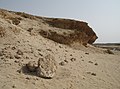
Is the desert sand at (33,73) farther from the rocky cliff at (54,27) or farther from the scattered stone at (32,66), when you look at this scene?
the rocky cliff at (54,27)

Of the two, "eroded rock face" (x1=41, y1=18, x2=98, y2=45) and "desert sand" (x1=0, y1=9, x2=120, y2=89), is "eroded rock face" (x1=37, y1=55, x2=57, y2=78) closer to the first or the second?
"desert sand" (x1=0, y1=9, x2=120, y2=89)

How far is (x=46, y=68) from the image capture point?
24.0ft

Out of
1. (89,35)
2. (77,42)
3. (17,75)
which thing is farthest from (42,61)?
(89,35)

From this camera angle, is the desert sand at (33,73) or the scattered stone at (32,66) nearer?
the desert sand at (33,73)

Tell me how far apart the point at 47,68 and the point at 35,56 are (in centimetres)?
176

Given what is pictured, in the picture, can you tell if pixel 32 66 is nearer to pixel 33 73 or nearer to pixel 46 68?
pixel 33 73

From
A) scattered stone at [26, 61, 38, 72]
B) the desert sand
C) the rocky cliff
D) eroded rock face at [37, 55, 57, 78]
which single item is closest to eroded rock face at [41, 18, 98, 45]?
the rocky cliff

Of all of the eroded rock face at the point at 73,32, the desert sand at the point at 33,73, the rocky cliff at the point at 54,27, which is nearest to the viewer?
the desert sand at the point at 33,73

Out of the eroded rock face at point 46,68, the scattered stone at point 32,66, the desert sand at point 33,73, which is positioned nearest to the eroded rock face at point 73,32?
the desert sand at point 33,73

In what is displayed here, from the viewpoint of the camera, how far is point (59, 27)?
668 inches

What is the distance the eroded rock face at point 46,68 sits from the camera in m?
7.23

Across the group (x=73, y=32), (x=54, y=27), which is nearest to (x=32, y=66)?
(x=54, y=27)

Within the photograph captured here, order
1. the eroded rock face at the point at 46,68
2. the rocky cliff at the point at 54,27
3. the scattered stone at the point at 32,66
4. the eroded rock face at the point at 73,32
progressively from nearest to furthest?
the eroded rock face at the point at 46,68
the scattered stone at the point at 32,66
the rocky cliff at the point at 54,27
the eroded rock face at the point at 73,32

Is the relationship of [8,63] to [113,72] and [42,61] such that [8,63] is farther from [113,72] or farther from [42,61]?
[113,72]
